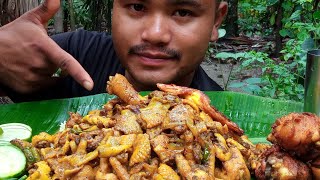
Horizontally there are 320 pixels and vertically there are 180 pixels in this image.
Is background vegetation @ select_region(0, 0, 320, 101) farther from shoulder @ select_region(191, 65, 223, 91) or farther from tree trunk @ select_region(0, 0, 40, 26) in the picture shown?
shoulder @ select_region(191, 65, 223, 91)

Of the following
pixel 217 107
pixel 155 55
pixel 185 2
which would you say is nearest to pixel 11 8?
pixel 155 55

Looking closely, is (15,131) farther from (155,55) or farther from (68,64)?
(155,55)

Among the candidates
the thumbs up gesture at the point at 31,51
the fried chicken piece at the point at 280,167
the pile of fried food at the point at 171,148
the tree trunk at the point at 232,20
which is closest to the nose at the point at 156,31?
the thumbs up gesture at the point at 31,51

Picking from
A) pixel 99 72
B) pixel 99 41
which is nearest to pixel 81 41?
pixel 99 41

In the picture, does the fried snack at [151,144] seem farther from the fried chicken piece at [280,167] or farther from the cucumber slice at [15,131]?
the cucumber slice at [15,131]

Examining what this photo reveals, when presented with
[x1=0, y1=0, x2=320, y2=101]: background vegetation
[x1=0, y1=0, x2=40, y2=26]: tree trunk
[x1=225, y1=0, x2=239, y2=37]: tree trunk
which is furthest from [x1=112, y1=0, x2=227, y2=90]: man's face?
[x1=225, y1=0, x2=239, y2=37]: tree trunk
